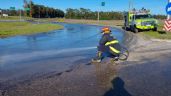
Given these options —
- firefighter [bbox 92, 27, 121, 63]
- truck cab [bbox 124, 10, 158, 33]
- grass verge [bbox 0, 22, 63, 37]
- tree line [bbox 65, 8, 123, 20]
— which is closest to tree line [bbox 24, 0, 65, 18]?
tree line [bbox 65, 8, 123, 20]

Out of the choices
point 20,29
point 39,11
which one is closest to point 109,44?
point 20,29

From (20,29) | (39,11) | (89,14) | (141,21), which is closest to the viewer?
(141,21)

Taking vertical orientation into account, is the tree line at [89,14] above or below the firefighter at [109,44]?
above

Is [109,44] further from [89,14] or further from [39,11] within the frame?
[39,11]

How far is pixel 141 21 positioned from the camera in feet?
118

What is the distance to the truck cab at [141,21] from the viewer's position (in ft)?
118

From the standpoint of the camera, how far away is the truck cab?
3600 cm

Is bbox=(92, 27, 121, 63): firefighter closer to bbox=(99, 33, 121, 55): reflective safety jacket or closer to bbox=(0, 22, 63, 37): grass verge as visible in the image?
bbox=(99, 33, 121, 55): reflective safety jacket

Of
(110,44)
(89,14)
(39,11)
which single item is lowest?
(110,44)

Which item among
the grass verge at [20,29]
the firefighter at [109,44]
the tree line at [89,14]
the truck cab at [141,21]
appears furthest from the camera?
the tree line at [89,14]

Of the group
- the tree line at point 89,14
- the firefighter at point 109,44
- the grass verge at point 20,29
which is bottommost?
the grass verge at point 20,29

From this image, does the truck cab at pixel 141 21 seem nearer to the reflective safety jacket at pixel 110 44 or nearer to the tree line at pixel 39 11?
the reflective safety jacket at pixel 110 44

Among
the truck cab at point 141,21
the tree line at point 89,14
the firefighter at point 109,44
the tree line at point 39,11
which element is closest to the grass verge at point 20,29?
the truck cab at point 141,21

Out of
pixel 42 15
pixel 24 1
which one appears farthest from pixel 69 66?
pixel 42 15
